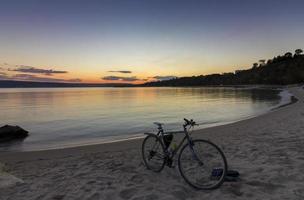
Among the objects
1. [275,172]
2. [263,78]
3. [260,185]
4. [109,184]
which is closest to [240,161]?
[275,172]

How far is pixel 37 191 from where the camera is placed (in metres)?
5.78

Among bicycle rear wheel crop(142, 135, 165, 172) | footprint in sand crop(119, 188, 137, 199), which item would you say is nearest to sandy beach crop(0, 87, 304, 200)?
footprint in sand crop(119, 188, 137, 199)

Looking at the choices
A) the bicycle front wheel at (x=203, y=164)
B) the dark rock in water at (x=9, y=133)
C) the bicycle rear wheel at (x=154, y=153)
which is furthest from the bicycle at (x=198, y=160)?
the dark rock in water at (x=9, y=133)

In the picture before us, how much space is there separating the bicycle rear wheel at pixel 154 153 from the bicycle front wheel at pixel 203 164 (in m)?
0.86

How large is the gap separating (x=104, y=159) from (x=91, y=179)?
2307 millimetres

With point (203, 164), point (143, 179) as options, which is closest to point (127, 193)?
point (143, 179)

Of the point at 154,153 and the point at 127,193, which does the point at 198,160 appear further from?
the point at 127,193

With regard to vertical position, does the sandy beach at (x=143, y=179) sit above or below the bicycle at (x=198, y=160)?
below

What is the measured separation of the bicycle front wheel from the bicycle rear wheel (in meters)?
0.86

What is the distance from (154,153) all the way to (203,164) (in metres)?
1.37

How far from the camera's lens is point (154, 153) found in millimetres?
6871

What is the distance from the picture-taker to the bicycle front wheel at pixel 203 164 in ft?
18.3

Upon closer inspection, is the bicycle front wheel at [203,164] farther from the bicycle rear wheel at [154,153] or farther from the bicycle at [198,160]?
the bicycle rear wheel at [154,153]

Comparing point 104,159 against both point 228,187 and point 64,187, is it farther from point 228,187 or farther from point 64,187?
point 228,187
